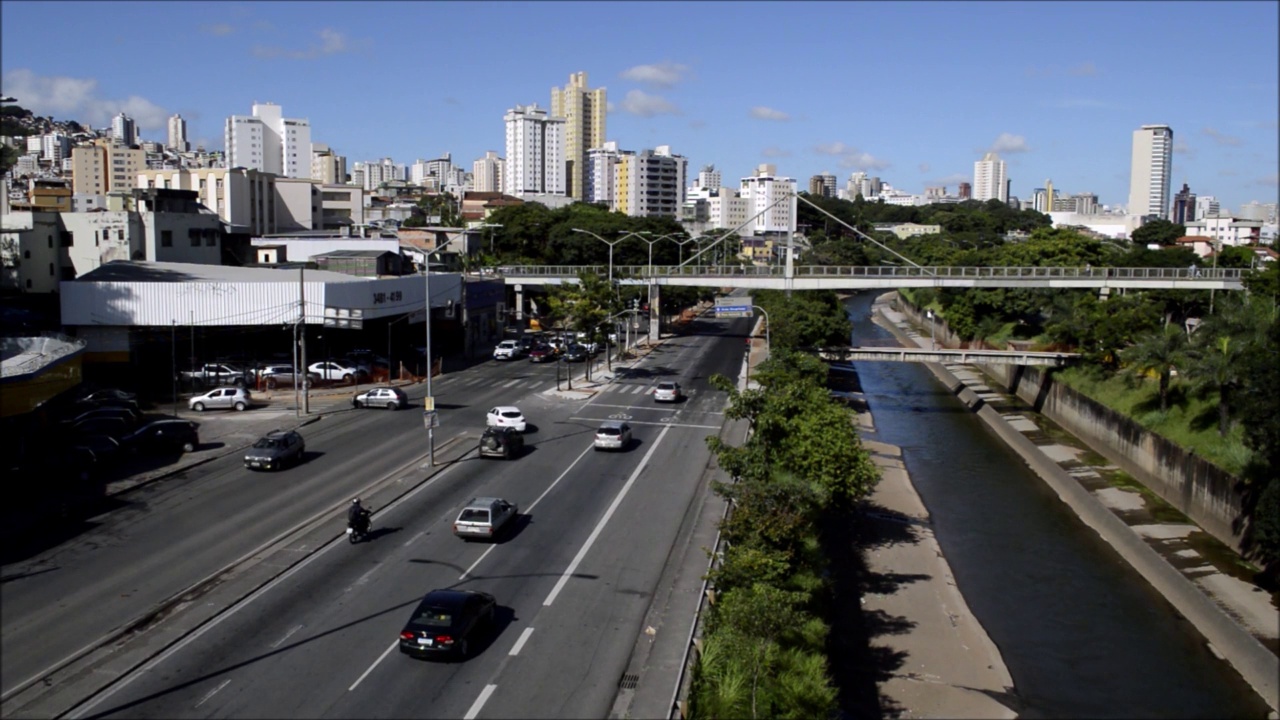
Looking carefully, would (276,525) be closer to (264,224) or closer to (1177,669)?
(1177,669)

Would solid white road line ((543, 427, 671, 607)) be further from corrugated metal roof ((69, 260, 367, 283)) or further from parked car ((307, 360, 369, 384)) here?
corrugated metal roof ((69, 260, 367, 283))

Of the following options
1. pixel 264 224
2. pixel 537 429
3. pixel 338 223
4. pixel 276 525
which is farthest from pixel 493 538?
pixel 338 223

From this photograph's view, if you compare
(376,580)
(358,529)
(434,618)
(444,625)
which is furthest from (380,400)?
(444,625)

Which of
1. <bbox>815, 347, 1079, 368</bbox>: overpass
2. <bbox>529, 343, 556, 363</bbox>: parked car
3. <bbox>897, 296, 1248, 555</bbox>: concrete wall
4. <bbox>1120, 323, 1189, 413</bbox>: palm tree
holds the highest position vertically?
<bbox>1120, 323, 1189, 413</bbox>: palm tree

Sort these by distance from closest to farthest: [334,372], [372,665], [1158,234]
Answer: [372,665], [334,372], [1158,234]

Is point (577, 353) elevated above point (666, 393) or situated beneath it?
elevated above

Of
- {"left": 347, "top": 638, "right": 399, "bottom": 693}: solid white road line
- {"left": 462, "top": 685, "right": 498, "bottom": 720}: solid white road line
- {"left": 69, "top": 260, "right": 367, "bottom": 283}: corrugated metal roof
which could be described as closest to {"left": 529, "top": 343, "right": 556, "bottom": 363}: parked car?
{"left": 69, "top": 260, "right": 367, "bottom": 283}: corrugated metal roof

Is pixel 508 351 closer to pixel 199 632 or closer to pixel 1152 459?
pixel 1152 459

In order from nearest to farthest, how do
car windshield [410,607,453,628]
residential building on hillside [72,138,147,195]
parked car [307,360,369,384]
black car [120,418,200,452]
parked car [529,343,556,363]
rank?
car windshield [410,607,453,628], black car [120,418,200,452], parked car [307,360,369,384], parked car [529,343,556,363], residential building on hillside [72,138,147,195]
